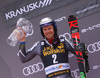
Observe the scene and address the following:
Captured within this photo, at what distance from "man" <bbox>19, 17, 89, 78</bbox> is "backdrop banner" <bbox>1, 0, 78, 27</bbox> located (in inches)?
34.2

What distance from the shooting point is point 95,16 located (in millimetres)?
3535

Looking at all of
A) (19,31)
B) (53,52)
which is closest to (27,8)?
(19,31)

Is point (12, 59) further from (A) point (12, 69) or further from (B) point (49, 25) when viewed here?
(B) point (49, 25)

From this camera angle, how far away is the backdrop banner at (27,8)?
3.61m

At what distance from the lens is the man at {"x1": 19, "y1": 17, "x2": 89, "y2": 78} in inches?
107

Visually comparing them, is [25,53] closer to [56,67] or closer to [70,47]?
[56,67]

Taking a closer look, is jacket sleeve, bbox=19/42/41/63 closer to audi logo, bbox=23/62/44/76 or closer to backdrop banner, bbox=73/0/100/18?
audi logo, bbox=23/62/44/76

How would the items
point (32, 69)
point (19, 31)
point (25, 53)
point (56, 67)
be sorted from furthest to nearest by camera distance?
point (32, 69) → point (25, 53) → point (19, 31) → point (56, 67)

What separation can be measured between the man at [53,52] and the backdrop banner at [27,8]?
2.85ft

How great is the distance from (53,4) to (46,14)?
0.22 metres

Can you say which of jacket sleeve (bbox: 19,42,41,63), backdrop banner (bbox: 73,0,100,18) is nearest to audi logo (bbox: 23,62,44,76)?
jacket sleeve (bbox: 19,42,41,63)

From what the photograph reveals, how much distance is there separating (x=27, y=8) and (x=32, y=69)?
3.64 ft

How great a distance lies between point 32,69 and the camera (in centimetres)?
370

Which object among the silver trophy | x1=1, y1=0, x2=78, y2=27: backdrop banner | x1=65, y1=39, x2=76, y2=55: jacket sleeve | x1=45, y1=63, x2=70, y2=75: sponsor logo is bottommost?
x1=45, y1=63, x2=70, y2=75: sponsor logo
